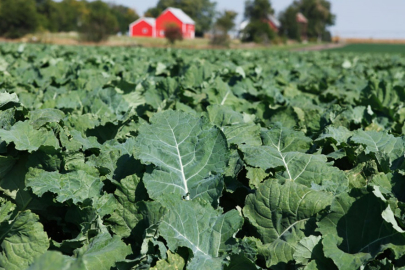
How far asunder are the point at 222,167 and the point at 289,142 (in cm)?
70

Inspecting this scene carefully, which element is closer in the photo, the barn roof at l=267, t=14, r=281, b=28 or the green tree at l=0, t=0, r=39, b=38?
the green tree at l=0, t=0, r=39, b=38

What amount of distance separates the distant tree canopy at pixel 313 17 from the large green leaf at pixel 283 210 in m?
88.8

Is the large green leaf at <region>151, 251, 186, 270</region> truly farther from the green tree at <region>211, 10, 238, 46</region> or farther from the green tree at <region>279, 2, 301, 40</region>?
the green tree at <region>279, 2, 301, 40</region>

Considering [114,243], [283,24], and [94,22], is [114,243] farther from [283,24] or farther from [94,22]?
[283,24]

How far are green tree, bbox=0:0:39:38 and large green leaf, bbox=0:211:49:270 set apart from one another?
56032 mm

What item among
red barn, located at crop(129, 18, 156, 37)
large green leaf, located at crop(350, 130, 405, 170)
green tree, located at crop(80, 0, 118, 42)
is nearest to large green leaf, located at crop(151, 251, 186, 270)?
large green leaf, located at crop(350, 130, 405, 170)

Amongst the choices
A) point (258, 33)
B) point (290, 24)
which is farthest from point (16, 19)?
point (290, 24)

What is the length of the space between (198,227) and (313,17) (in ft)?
363

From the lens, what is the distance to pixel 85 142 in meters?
2.29

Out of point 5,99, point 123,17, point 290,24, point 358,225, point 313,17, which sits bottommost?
point 358,225

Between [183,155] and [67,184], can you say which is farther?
[183,155]

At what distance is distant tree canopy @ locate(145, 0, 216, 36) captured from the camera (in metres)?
104

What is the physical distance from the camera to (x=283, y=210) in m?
1.78

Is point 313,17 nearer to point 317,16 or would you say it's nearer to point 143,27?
point 317,16
